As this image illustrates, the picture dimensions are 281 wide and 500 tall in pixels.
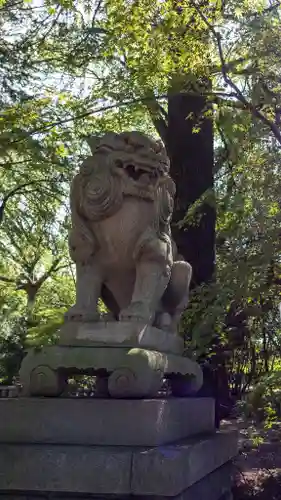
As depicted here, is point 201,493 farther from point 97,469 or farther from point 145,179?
point 145,179

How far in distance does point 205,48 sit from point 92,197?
3421mm

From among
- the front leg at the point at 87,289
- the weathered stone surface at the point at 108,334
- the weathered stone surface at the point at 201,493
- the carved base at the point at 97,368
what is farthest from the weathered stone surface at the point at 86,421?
the front leg at the point at 87,289

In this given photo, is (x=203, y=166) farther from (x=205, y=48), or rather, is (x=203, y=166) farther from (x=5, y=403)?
(x=5, y=403)

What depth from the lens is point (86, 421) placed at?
12.5 ft

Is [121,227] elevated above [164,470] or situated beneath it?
elevated above

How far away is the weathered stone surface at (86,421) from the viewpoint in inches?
147

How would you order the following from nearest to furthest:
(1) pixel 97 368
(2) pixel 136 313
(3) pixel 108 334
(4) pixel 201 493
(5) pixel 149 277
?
1. (1) pixel 97 368
2. (3) pixel 108 334
3. (2) pixel 136 313
4. (5) pixel 149 277
5. (4) pixel 201 493

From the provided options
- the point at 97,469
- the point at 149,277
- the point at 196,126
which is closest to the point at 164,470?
Answer: the point at 97,469

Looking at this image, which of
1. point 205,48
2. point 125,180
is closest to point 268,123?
point 205,48

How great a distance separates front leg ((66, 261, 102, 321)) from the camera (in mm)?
4406

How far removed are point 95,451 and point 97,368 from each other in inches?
22.1

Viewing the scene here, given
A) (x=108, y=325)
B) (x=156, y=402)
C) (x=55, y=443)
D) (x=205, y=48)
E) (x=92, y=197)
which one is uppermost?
(x=205, y=48)

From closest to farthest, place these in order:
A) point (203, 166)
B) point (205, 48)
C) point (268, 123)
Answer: point (268, 123) < point (205, 48) < point (203, 166)

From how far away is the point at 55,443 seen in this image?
3.83 metres
